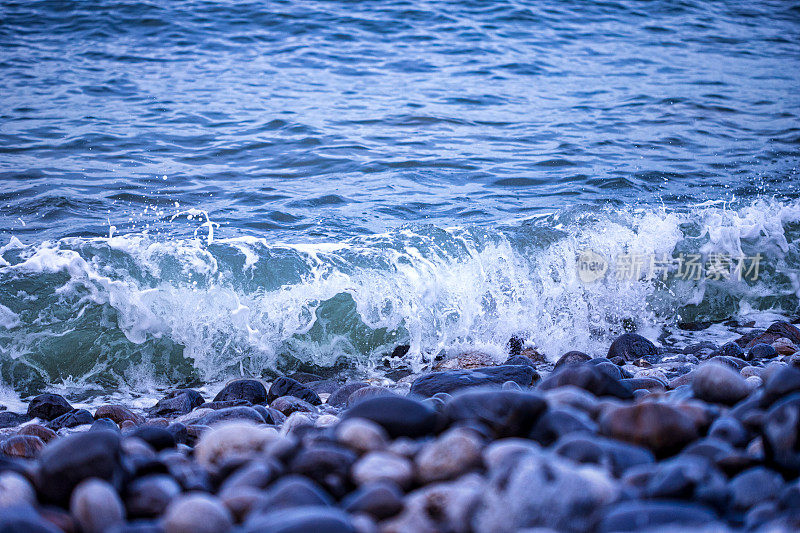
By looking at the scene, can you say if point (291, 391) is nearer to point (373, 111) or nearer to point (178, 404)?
point (178, 404)

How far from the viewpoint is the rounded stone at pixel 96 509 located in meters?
1.44

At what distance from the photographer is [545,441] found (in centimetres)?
173

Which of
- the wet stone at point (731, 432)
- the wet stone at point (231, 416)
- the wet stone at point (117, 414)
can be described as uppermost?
the wet stone at point (731, 432)

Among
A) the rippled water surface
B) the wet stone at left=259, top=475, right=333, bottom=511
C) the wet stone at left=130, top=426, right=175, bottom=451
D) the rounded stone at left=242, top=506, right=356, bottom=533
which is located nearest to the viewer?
the rounded stone at left=242, top=506, right=356, bottom=533

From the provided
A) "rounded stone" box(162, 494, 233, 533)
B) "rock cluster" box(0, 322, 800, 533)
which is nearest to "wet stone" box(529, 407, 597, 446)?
"rock cluster" box(0, 322, 800, 533)

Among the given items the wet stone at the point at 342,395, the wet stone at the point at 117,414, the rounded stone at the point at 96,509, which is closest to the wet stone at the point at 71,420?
the wet stone at the point at 117,414

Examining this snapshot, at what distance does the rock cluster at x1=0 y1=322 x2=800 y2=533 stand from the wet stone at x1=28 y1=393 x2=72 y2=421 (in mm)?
1707

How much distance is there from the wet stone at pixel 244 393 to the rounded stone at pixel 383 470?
2199 mm

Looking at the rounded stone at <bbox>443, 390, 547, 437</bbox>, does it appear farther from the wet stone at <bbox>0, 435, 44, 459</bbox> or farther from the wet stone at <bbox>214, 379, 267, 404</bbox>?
the wet stone at <bbox>214, 379, 267, 404</bbox>

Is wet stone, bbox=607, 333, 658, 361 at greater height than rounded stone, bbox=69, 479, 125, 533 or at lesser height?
lesser

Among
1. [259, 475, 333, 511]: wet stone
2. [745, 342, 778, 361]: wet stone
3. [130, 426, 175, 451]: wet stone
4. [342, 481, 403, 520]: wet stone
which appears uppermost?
[259, 475, 333, 511]: wet stone

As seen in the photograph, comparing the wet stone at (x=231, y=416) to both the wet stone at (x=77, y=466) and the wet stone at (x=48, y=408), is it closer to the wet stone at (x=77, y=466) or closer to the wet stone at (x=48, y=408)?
the wet stone at (x=48, y=408)

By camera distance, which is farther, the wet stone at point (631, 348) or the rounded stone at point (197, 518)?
the wet stone at point (631, 348)

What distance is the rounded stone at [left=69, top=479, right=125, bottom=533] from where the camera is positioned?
1.44 metres
